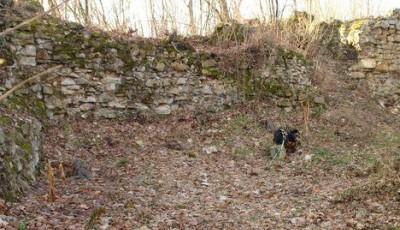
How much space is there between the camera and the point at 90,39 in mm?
7094

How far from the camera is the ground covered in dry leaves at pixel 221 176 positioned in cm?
387

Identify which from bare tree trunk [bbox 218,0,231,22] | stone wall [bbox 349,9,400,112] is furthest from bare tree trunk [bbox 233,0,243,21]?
stone wall [bbox 349,9,400,112]

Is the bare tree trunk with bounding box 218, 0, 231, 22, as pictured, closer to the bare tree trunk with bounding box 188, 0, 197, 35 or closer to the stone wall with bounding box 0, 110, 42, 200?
the bare tree trunk with bounding box 188, 0, 197, 35

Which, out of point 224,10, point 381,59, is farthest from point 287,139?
point 381,59

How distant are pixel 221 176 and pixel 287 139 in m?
1.57

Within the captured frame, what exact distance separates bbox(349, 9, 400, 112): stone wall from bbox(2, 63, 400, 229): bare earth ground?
0.87 metres

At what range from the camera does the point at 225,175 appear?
5.56m

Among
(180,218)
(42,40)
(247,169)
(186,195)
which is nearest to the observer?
(180,218)

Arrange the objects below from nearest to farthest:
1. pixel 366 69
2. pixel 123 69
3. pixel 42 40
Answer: pixel 42 40 → pixel 123 69 → pixel 366 69

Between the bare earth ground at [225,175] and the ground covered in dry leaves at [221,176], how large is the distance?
0.04 feet

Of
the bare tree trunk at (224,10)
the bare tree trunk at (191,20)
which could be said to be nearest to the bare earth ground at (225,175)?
the bare tree trunk at (191,20)

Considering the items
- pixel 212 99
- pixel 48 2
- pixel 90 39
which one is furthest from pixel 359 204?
pixel 48 2

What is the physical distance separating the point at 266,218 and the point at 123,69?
4.24m

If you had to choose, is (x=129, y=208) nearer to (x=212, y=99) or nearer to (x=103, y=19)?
(x=212, y=99)
